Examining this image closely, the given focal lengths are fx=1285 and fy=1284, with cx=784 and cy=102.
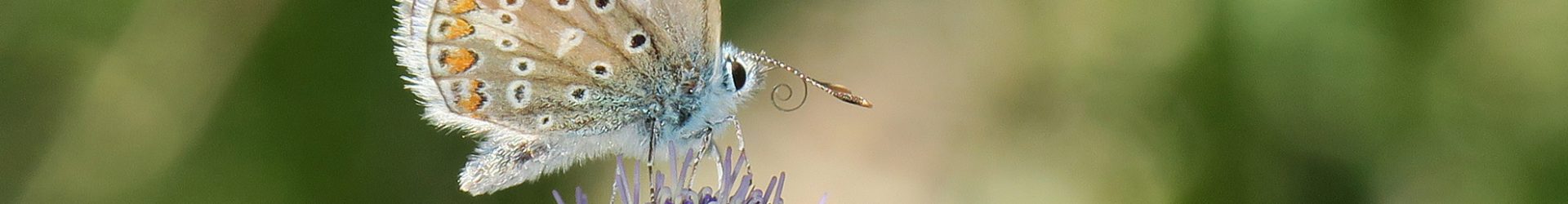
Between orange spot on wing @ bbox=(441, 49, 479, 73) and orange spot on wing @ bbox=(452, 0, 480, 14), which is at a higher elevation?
orange spot on wing @ bbox=(452, 0, 480, 14)

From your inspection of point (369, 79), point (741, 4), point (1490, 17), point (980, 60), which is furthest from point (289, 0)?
point (1490, 17)

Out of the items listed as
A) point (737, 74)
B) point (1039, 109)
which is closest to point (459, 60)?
point (737, 74)

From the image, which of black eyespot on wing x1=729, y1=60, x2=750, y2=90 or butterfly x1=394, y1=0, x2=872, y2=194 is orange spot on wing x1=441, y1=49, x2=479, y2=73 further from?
black eyespot on wing x1=729, y1=60, x2=750, y2=90

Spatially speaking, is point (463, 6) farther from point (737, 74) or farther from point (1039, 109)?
point (1039, 109)

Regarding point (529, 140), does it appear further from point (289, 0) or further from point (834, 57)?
point (834, 57)

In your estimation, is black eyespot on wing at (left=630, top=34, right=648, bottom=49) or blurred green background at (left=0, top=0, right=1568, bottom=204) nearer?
black eyespot on wing at (left=630, top=34, right=648, bottom=49)

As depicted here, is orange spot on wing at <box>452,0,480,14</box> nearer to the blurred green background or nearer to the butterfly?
the butterfly

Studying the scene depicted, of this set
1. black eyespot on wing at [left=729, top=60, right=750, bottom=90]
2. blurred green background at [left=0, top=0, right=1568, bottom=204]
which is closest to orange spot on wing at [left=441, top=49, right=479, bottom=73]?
black eyespot on wing at [left=729, top=60, right=750, bottom=90]
